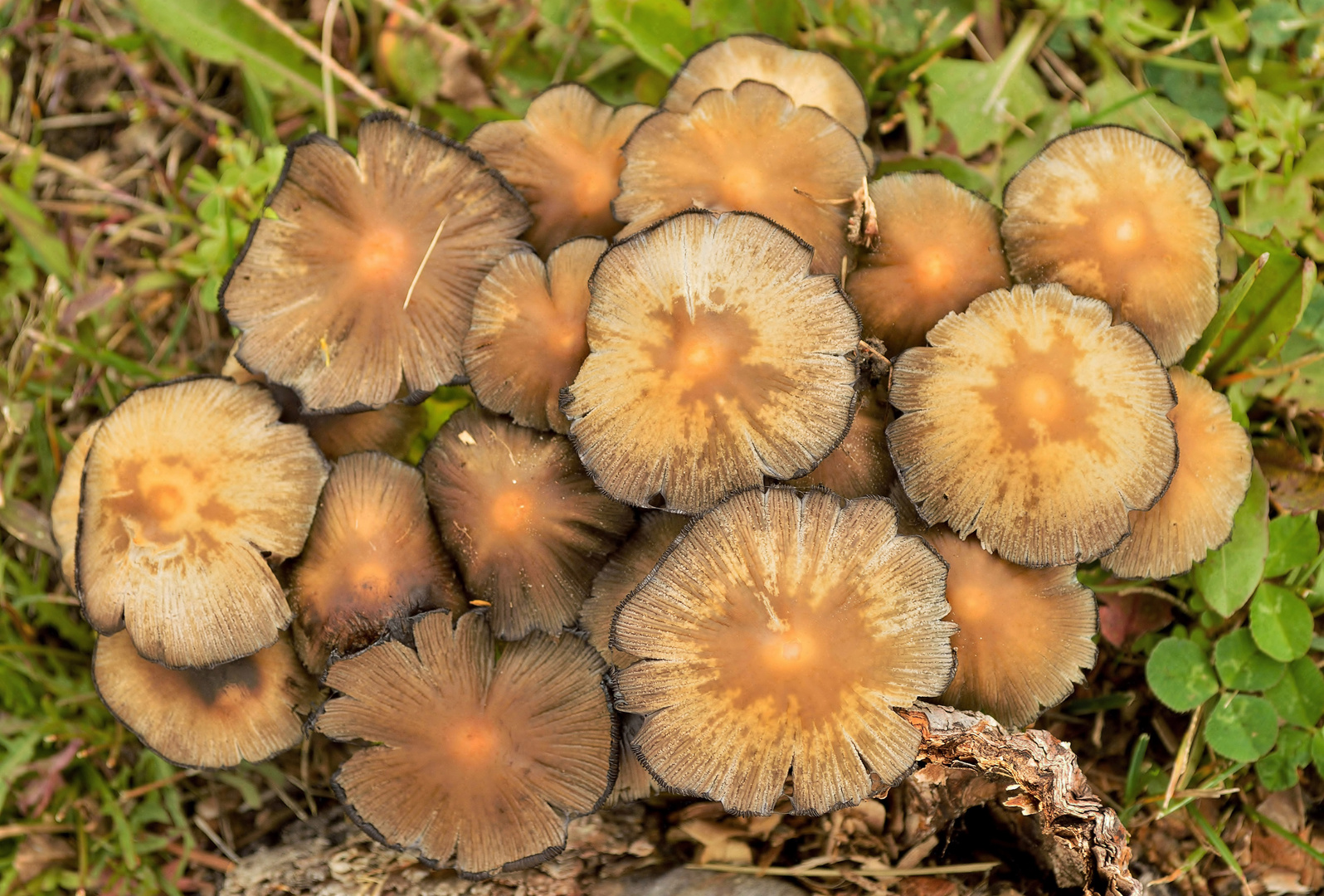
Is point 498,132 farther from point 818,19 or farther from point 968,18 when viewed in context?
point 968,18

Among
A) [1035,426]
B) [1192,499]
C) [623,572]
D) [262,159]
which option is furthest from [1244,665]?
[262,159]

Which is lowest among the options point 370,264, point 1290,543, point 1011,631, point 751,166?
point 1011,631

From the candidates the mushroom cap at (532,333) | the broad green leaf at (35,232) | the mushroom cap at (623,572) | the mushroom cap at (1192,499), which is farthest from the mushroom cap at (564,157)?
the broad green leaf at (35,232)

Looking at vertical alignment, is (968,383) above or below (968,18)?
below

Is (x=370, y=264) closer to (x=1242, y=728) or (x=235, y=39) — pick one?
(x=235, y=39)

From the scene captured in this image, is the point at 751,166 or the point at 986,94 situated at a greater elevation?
the point at 986,94

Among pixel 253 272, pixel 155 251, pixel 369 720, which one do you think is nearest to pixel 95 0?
pixel 155 251

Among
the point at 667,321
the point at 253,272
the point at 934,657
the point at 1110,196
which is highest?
the point at 1110,196
